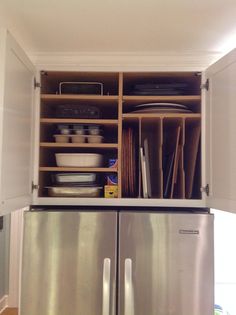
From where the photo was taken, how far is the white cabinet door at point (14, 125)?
3.24 feet

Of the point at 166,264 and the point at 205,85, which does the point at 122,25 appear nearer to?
the point at 205,85

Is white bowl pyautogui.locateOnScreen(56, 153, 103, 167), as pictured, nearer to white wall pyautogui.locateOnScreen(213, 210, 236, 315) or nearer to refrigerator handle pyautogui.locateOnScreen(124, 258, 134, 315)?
refrigerator handle pyautogui.locateOnScreen(124, 258, 134, 315)

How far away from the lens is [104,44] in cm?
142

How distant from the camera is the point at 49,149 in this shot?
1.56 meters

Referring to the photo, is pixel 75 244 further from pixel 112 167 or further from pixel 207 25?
pixel 207 25

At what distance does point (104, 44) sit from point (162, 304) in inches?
44.0

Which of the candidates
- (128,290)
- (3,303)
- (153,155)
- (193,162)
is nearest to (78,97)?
(153,155)

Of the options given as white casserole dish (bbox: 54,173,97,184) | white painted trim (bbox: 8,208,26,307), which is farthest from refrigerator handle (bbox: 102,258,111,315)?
white painted trim (bbox: 8,208,26,307)

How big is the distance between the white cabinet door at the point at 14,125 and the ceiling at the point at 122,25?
15cm

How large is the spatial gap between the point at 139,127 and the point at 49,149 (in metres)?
0.46

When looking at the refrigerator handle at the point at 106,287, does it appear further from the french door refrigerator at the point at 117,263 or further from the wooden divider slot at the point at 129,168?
the wooden divider slot at the point at 129,168

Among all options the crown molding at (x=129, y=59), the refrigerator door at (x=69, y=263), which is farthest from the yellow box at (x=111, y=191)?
the crown molding at (x=129, y=59)

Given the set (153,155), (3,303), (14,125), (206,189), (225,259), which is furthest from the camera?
(3,303)

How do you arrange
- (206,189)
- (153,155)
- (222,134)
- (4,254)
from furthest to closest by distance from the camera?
(4,254) → (153,155) → (206,189) → (222,134)
